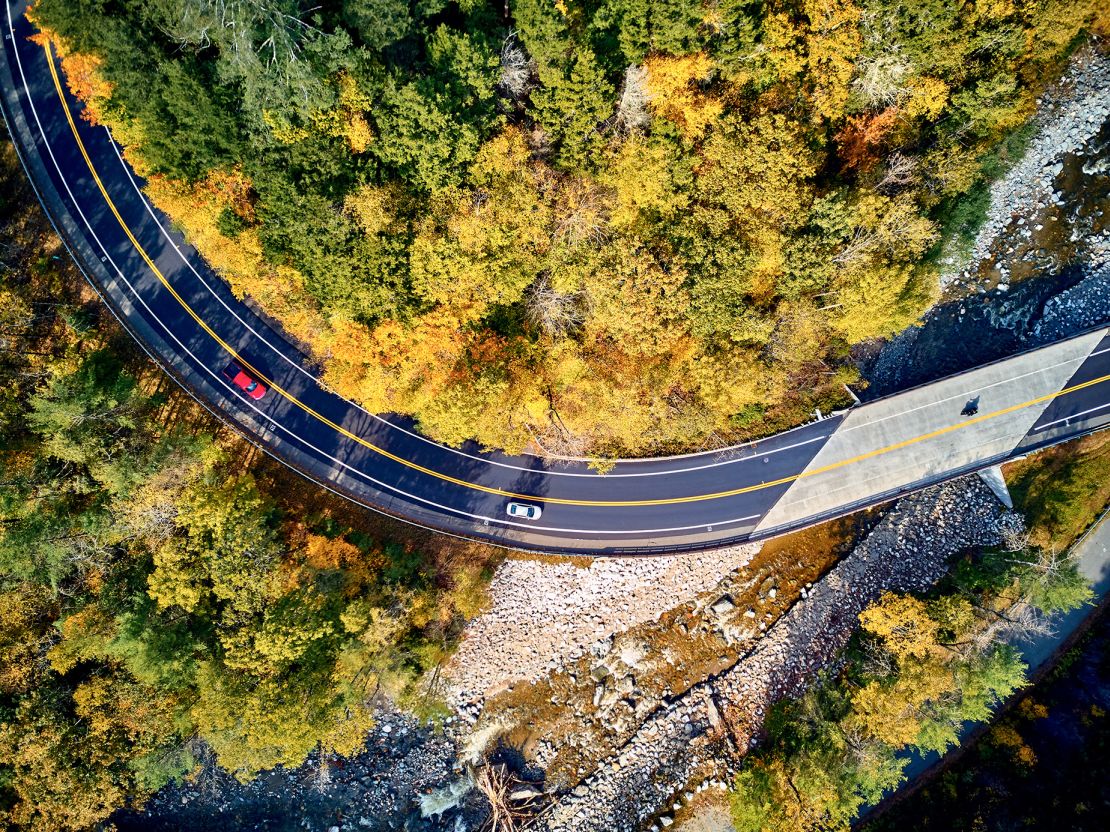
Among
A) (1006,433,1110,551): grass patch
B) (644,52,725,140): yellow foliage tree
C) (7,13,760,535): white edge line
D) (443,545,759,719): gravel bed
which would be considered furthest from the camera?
(443,545,759,719): gravel bed

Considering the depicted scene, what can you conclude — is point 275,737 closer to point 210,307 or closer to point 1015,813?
point 210,307

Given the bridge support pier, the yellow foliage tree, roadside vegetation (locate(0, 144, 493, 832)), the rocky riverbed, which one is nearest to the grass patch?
the bridge support pier

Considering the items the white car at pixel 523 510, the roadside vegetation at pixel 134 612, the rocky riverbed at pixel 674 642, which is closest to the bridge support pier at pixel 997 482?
the rocky riverbed at pixel 674 642

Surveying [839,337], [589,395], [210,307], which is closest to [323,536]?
[210,307]

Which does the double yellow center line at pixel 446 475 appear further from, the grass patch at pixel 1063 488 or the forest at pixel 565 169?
the forest at pixel 565 169

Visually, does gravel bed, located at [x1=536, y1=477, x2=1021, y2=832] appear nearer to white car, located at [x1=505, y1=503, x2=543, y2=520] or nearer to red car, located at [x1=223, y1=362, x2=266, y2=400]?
white car, located at [x1=505, y1=503, x2=543, y2=520]
